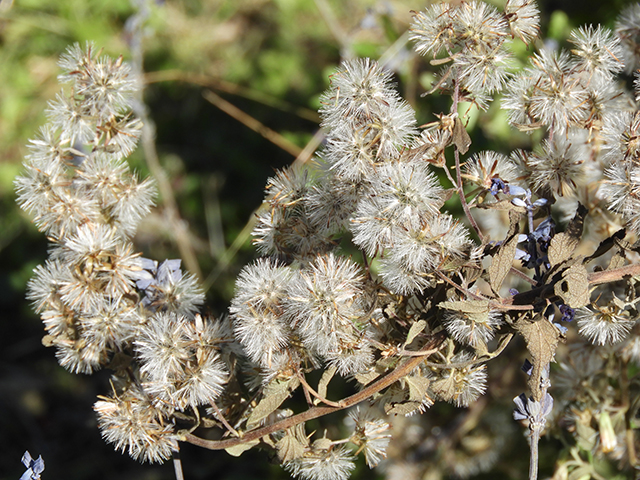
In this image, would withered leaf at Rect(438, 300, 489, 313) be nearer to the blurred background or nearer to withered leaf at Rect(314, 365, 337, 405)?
withered leaf at Rect(314, 365, 337, 405)

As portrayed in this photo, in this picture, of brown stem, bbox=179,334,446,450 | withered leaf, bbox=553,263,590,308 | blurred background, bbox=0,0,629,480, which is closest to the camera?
withered leaf, bbox=553,263,590,308

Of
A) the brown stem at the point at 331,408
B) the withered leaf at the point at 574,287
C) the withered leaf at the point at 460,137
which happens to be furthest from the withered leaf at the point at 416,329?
the withered leaf at the point at 460,137

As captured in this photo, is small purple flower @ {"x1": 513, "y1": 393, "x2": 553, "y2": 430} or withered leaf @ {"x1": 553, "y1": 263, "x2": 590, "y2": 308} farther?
small purple flower @ {"x1": 513, "y1": 393, "x2": 553, "y2": 430}

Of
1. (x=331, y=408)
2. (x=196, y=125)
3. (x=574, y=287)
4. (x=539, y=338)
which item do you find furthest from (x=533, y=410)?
(x=196, y=125)

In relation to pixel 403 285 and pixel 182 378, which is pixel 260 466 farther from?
pixel 403 285

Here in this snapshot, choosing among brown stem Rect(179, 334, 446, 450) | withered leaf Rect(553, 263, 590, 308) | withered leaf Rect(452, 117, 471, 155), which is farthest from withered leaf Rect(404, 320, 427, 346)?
withered leaf Rect(452, 117, 471, 155)
